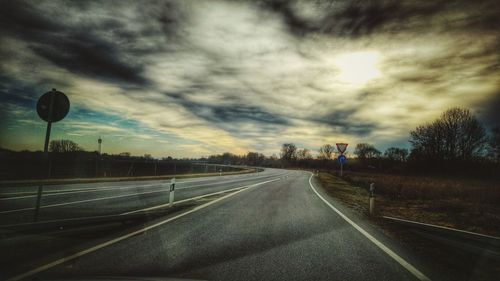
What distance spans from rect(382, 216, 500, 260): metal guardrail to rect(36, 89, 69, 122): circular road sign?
33.1 ft

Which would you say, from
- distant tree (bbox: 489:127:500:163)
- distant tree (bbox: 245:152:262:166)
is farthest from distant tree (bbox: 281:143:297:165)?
distant tree (bbox: 489:127:500:163)

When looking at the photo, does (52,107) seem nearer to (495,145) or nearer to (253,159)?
(495,145)

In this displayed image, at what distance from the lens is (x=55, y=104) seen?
7.34m

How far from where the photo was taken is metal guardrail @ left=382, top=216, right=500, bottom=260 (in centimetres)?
489

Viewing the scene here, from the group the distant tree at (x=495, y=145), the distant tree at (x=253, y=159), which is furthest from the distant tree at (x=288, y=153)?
the distant tree at (x=495, y=145)

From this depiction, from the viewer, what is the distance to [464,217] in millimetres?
10242

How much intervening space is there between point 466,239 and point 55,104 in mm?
10577

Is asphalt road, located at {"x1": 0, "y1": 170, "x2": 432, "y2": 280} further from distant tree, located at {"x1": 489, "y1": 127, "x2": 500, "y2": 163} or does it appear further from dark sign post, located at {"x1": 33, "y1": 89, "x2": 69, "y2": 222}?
distant tree, located at {"x1": 489, "y1": 127, "x2": 500, "y2": 163}

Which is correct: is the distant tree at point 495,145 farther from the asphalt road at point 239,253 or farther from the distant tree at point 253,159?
the distant tree at point 253,159

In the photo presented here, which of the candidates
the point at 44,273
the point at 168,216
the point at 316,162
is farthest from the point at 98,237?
the point at 316,162

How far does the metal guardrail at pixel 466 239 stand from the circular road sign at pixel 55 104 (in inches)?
397

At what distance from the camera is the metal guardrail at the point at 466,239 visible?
4894 millimetres

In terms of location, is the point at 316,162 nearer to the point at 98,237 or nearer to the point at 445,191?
the point at 445,191

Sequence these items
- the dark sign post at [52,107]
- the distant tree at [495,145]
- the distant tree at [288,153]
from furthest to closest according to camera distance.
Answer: the distant tree at [288,153] → the distant tree at [495,145] → the dark sign post at [52,107]
